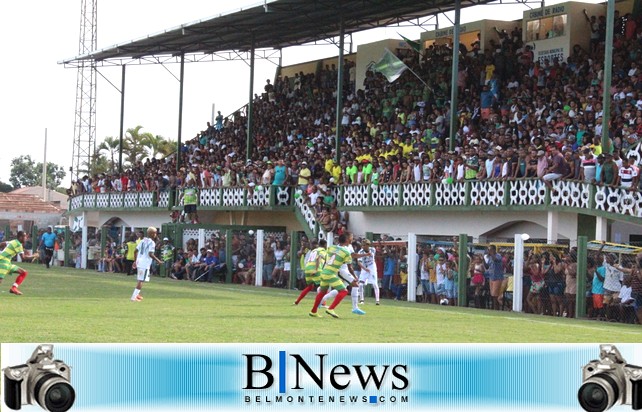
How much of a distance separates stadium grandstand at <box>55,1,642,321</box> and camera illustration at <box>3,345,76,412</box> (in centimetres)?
1801

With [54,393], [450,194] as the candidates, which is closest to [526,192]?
[450,194]

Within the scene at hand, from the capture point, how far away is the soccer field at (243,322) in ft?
60.1

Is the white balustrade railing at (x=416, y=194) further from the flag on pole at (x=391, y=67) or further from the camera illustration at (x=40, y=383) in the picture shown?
the camera illustration at (x=40, y=383)

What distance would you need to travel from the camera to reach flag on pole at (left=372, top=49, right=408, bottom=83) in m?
42.2

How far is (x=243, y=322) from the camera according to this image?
21297 millimetres

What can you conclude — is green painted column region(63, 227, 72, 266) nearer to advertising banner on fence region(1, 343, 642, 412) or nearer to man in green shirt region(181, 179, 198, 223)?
man in green shirt region(181, 179, 198, 223)

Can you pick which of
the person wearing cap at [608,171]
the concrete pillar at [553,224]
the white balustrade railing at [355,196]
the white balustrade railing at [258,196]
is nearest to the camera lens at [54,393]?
the person wearing cap at [608,171]

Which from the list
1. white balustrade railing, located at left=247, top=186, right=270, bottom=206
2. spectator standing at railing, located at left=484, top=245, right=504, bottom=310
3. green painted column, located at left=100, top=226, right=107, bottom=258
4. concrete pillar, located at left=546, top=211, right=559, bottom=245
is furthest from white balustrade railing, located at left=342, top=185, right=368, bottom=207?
green painted column, located at left=100, top=226, right=107, bottom=258

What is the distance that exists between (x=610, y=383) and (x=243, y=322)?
12.5 meters

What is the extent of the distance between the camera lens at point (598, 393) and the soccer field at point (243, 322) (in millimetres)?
8456

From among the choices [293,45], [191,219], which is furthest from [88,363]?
[293,45]

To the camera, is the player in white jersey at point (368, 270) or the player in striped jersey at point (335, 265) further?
the player in white jersey at point (368, 270)

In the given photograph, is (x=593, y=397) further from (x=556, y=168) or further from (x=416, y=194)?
(x=416, y=194)

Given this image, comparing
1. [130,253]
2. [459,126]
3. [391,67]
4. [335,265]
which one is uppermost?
[391,67]
